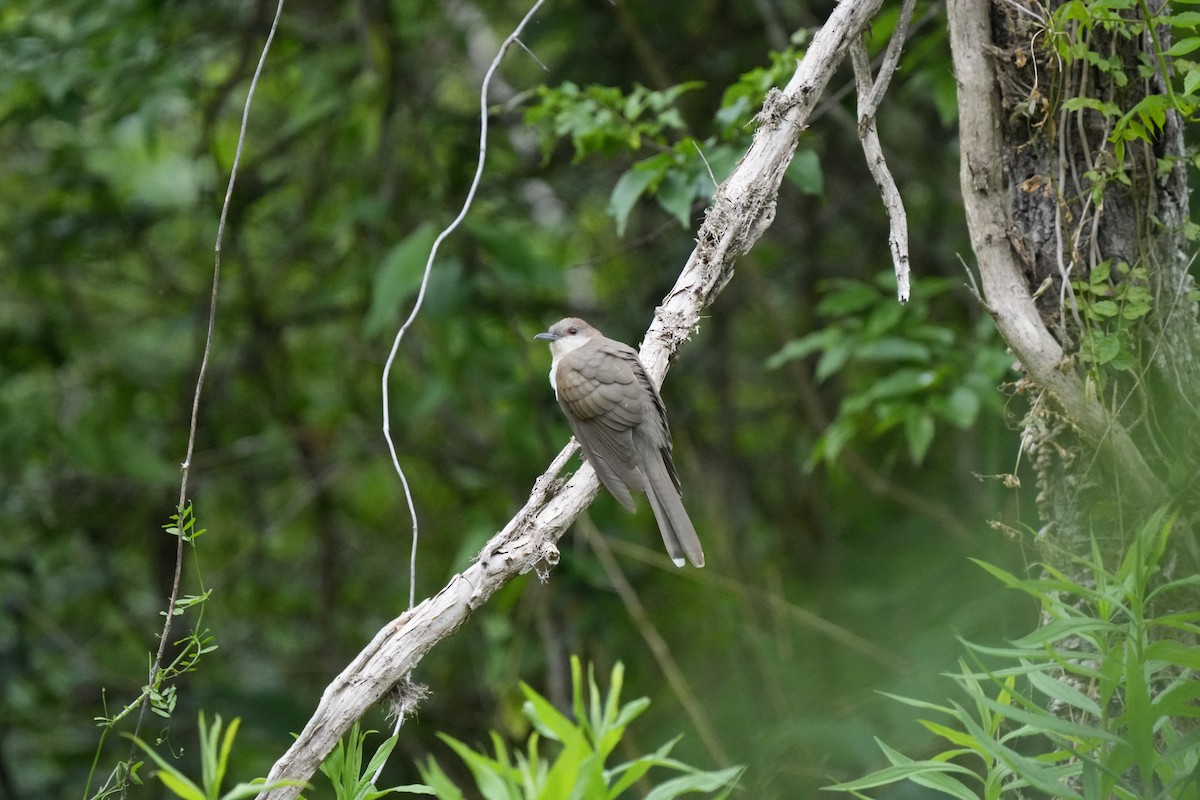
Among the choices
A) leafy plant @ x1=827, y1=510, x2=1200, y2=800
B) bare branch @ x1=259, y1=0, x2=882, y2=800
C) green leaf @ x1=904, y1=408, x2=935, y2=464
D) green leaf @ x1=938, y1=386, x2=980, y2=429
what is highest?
bare branch @ x1=259, y1=0, x2=882, y2=800

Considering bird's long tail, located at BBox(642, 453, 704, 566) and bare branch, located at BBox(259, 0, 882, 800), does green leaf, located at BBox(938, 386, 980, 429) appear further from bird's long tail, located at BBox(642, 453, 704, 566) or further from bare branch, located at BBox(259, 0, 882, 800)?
bare branch, located at BBox(259, 0, 882, 800)

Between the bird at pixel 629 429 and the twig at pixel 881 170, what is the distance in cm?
98

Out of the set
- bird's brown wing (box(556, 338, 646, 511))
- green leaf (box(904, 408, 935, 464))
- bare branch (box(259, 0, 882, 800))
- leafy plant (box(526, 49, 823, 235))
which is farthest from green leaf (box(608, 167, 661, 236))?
green leaf (box(904, 408, 935, 464))

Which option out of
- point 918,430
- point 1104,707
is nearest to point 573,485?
point 1104,707

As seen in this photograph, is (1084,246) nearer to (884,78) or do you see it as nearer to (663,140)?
(884,78)

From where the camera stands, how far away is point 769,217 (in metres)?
2.61

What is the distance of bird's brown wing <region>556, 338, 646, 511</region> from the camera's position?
3311 mm

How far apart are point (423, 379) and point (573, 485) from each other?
401 centimetres

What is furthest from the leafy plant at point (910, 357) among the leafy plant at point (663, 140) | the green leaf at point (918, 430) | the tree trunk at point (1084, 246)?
the tree trunk at point (1084, 246)

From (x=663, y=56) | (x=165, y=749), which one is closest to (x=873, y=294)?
(x=663, y=56)

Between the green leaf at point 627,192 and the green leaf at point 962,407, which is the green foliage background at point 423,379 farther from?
the green leaf at point 627,192

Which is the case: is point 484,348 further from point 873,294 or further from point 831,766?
point 831,766

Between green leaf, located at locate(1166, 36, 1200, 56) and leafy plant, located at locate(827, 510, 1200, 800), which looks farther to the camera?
green leaf, located at locate(1166, 36, 1200, 56)

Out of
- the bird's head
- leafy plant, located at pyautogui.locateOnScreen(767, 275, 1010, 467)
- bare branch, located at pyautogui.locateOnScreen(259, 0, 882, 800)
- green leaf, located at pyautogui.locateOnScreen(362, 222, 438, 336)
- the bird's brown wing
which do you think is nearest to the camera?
bare branch, located at pyautogui.locateOnScreen(259, 0, 882, 800)
